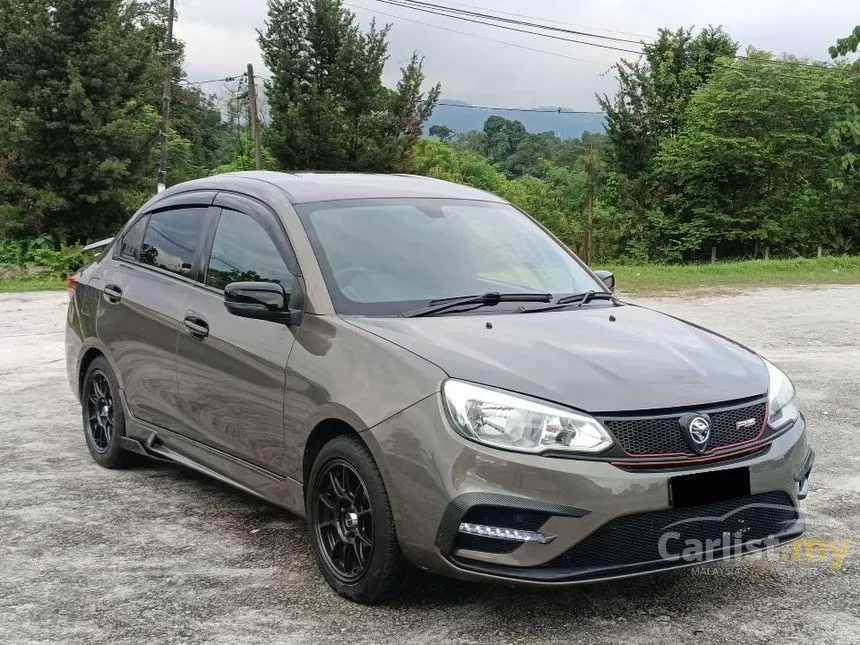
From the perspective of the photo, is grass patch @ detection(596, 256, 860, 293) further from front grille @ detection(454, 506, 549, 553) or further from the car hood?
front grille @ detection(454, 506, 549, 553)

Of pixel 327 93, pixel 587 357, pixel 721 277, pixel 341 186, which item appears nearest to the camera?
pixel 587 357

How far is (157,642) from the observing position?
354 centimetres

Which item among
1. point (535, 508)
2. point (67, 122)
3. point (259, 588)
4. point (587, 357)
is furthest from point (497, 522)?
point (67, 122)

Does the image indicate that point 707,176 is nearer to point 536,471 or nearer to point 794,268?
point 794,268

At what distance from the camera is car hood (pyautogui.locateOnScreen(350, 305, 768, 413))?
3494mm

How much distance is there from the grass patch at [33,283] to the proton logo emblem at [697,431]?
797 inches

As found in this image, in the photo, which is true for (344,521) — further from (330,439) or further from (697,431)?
(697,431)

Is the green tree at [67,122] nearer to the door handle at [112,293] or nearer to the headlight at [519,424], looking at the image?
the door handle at [112,293]

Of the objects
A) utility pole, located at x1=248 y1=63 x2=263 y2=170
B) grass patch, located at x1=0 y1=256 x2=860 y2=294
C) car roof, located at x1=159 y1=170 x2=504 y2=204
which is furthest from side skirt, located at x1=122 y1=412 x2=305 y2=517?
utility pole, located at x1=248 y1=63 x2=263 y2=170

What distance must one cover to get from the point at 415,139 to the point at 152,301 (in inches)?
1338

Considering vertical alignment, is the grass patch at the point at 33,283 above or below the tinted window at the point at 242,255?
below

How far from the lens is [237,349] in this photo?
14.9 ft

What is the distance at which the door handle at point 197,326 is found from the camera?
4.79 meters

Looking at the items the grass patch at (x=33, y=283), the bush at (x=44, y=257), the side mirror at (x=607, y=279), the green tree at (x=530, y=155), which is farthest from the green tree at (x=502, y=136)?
the side mirror at (x=607, y=279)
